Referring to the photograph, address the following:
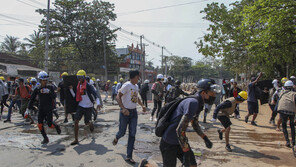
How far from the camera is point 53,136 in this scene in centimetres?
567

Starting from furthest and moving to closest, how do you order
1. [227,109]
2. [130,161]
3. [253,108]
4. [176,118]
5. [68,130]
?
[253,108], [68,130], [227,109], [130,161], [176,118]

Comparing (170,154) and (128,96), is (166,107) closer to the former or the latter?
(170,154)

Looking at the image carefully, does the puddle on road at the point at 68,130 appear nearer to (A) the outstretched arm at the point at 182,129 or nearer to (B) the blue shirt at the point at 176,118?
(B) the blue shirt at the point at 176,118

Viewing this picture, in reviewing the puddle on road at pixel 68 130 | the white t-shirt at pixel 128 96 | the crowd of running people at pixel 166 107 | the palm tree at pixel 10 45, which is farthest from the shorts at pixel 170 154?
the palm tree at pixel 10 45

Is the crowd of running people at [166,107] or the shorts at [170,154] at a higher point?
the crowd of running people at [166,107]

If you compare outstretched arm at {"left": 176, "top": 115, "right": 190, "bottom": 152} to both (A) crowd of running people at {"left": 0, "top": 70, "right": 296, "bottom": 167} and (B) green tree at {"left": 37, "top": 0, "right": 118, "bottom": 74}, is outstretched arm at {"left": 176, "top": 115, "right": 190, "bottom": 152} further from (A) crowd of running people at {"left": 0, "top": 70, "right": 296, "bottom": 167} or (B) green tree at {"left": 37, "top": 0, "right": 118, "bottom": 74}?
(B) green tree at {"left": 37, "top": 0, "right": 118, "bottom": 74}

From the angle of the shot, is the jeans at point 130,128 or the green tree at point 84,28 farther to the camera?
the green tree at point 84,28

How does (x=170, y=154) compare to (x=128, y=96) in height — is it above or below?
below

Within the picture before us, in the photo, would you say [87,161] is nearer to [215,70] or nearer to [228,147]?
[228,147]

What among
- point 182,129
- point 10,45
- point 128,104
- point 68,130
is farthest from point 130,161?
point 10,45

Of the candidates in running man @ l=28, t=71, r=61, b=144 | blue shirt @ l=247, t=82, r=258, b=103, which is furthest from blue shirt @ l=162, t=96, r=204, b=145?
blue shirt @ l=247, t=82, r=258, b=103

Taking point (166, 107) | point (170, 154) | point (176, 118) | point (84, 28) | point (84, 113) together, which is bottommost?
point (170, 154)

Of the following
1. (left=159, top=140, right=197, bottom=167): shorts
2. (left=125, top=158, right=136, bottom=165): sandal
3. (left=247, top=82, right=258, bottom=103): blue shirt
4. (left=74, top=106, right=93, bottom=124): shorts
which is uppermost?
(left=247, top=82, right=258, bottom=103): blue shirt

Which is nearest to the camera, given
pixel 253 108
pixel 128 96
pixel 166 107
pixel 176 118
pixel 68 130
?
pixel 176 118
